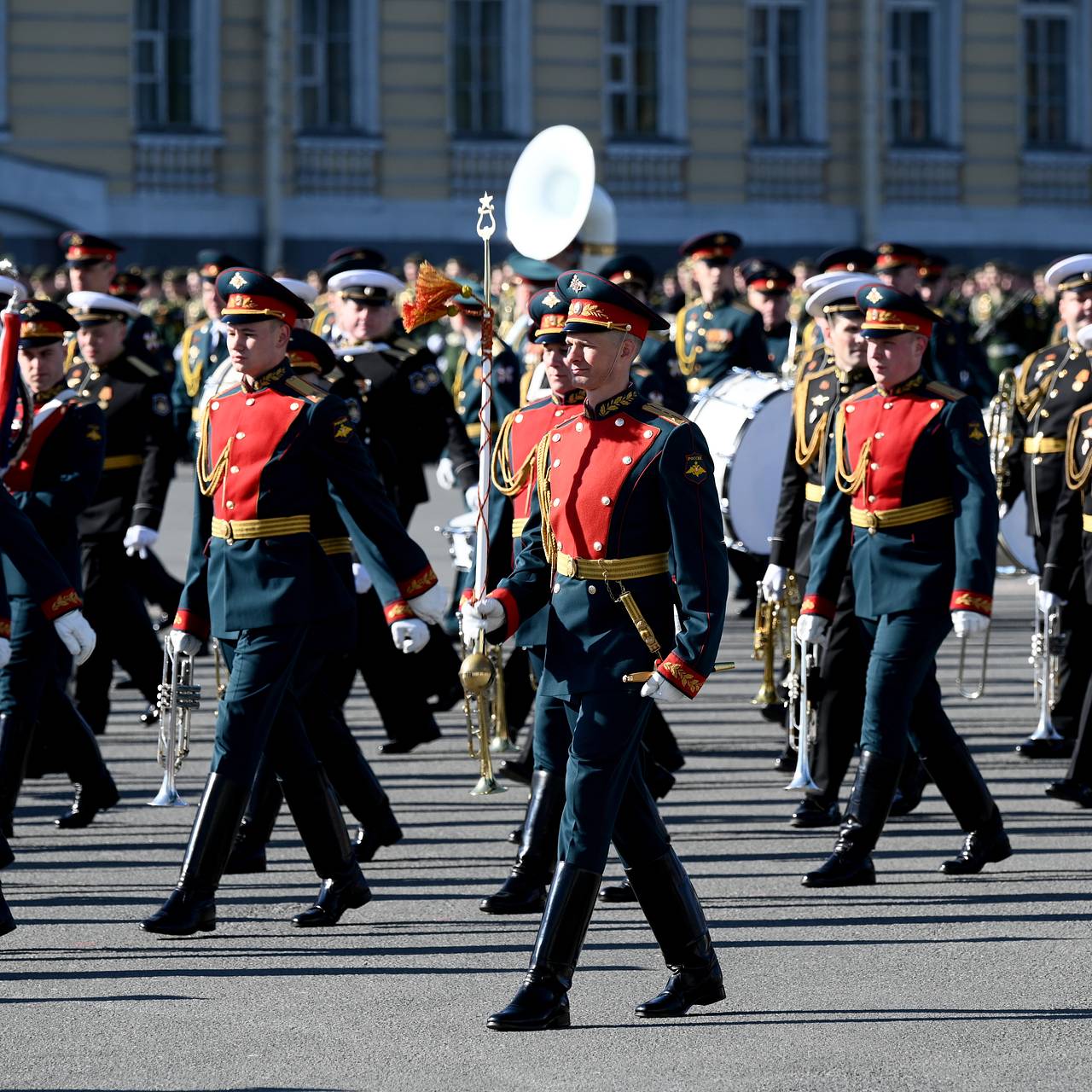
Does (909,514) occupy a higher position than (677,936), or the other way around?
(909,514)

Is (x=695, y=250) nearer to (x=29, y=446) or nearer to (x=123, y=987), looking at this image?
(x=29, y=446)

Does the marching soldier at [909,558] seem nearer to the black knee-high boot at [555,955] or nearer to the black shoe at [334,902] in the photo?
the black shoe at [334,902]

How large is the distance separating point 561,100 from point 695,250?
16.2 meters

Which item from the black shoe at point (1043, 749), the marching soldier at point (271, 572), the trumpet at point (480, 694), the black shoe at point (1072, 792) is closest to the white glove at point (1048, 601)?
the black shoe at point (1043, 749)

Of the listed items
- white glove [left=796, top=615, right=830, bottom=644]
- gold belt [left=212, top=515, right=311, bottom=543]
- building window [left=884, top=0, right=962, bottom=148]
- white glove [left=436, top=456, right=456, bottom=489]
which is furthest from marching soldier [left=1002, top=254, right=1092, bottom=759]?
building window [left=884, top=0, right=962, bottom=148]

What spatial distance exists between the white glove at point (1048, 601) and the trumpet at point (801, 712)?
898 mm

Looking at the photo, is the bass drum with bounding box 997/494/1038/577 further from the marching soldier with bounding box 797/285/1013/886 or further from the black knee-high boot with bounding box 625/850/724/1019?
the black knee-high boot with bounding box 625/850/724/1019

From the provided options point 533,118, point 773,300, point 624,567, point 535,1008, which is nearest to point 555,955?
point 535,1008

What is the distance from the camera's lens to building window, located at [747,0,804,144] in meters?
30.5

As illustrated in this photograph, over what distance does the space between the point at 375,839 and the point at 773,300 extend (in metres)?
7.10

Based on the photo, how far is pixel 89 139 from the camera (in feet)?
90.4

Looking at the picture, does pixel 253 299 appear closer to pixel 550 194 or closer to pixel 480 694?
pixel 550 194

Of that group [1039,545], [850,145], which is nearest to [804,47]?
[850,145]

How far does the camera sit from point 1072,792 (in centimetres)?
886
